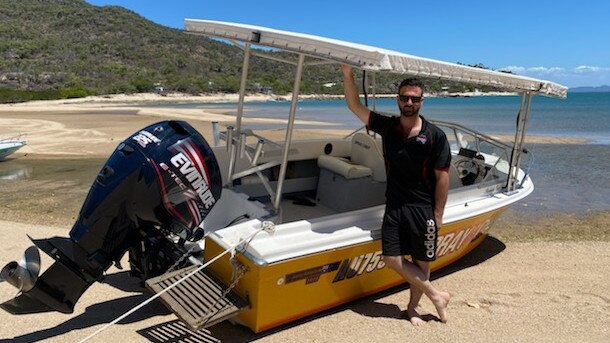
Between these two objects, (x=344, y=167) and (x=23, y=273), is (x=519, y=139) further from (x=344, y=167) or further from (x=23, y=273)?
(x=23, y=273)

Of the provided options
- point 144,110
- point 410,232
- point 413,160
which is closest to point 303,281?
point 410,232

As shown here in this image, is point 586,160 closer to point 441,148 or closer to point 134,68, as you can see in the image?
point 441,148

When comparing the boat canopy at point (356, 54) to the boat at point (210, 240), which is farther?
the boat at point (210, 240)

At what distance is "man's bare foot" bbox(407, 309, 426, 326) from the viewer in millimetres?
3592

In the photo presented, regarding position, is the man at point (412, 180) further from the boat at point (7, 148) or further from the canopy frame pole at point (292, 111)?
the boat at point (7, 148)

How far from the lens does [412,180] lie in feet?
10.7

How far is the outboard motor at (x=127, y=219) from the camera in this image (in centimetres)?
297

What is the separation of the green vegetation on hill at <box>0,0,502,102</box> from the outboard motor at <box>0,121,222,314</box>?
40655mm

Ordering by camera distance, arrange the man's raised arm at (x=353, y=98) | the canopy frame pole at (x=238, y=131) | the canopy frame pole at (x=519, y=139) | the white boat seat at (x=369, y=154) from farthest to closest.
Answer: the white boat seat at (x=369, y=154), the canopy frame pole at (x=519, y=139), the canopy frame pole at (x=238, y=131), the man's raised arm at (x=353, y=98)

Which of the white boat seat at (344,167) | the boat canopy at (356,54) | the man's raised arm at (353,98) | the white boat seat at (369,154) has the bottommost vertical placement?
the white boat seat at (344,167)

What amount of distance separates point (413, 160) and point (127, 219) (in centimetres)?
199

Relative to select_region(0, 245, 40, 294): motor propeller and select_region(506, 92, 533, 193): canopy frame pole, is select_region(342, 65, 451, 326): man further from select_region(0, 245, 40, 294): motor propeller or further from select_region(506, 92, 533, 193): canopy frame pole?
select_region(0, 245, 40, 294): motor propeller

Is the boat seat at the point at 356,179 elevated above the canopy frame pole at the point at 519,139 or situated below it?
below

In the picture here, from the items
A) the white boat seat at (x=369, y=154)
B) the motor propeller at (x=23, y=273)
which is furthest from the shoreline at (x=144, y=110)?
the motor propeller at (x=23, y=273)
